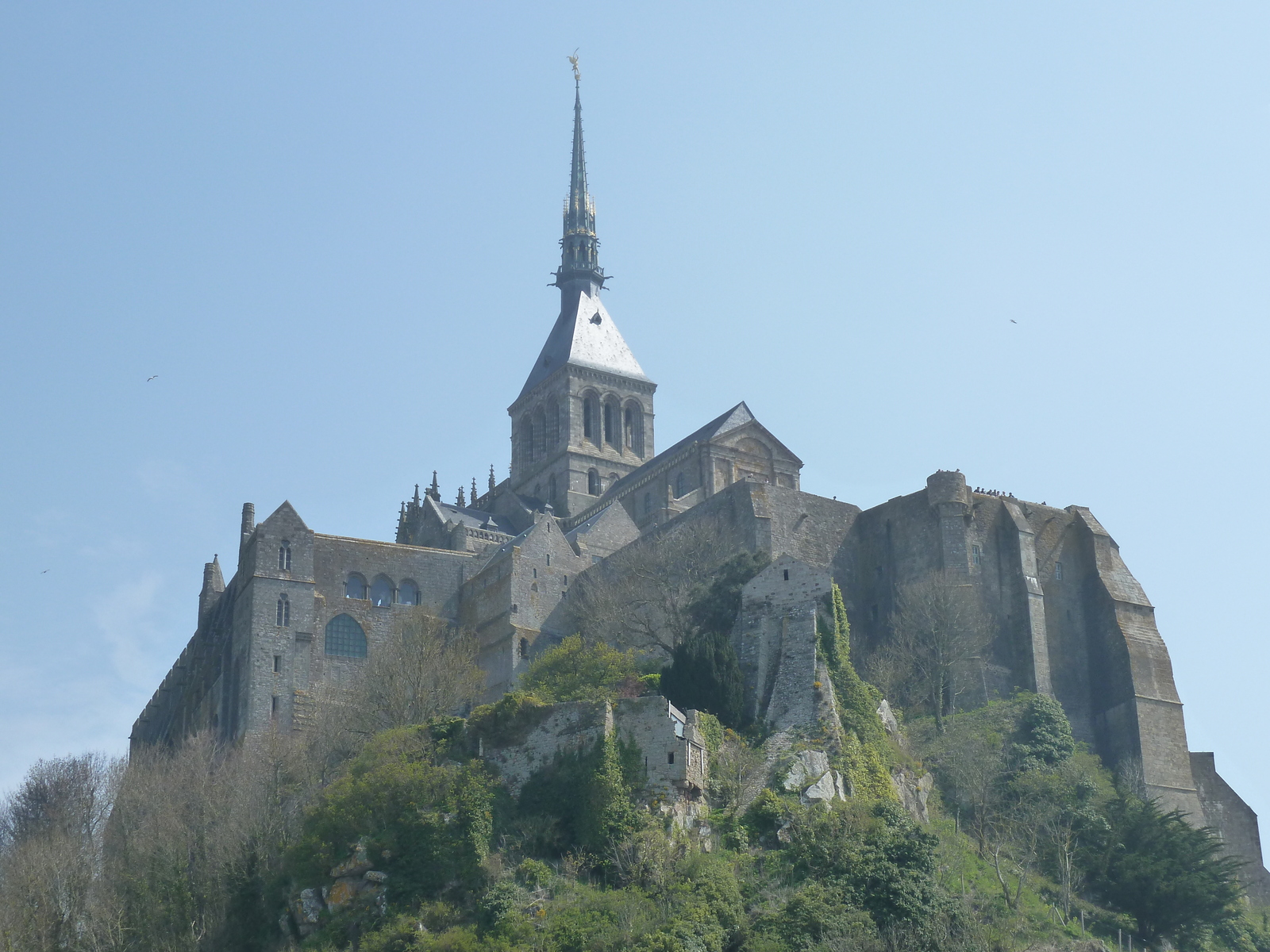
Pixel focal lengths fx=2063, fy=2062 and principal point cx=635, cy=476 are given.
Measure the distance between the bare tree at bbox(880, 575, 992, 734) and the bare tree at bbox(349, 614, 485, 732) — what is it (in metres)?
12.6

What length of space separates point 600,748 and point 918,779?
10.9 m

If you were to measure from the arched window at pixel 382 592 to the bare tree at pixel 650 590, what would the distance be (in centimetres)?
765

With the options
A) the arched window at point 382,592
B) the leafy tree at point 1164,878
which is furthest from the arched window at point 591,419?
the leafy tree at point 1164,878

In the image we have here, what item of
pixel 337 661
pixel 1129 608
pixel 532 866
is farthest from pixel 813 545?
pixel 532 866

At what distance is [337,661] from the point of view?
69.7 meters

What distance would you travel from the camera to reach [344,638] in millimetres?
70500

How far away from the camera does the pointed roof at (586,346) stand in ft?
333

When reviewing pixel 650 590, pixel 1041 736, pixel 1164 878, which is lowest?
pixel 1164 878

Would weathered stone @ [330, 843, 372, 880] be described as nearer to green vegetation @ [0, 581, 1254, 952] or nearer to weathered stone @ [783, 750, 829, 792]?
green vegetation @ [0, 581, 1254, 952]

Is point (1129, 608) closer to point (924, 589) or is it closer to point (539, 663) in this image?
point (924, 589)

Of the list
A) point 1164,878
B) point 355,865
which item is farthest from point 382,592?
point 1164,878

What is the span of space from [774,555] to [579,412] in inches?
1406

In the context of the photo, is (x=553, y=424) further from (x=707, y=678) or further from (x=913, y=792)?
(x=707, y=678)

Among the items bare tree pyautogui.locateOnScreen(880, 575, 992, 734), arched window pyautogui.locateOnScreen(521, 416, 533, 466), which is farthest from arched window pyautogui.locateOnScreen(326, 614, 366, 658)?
arched window pyautogui.locateOnScreen(521, 416, 533, 466)
